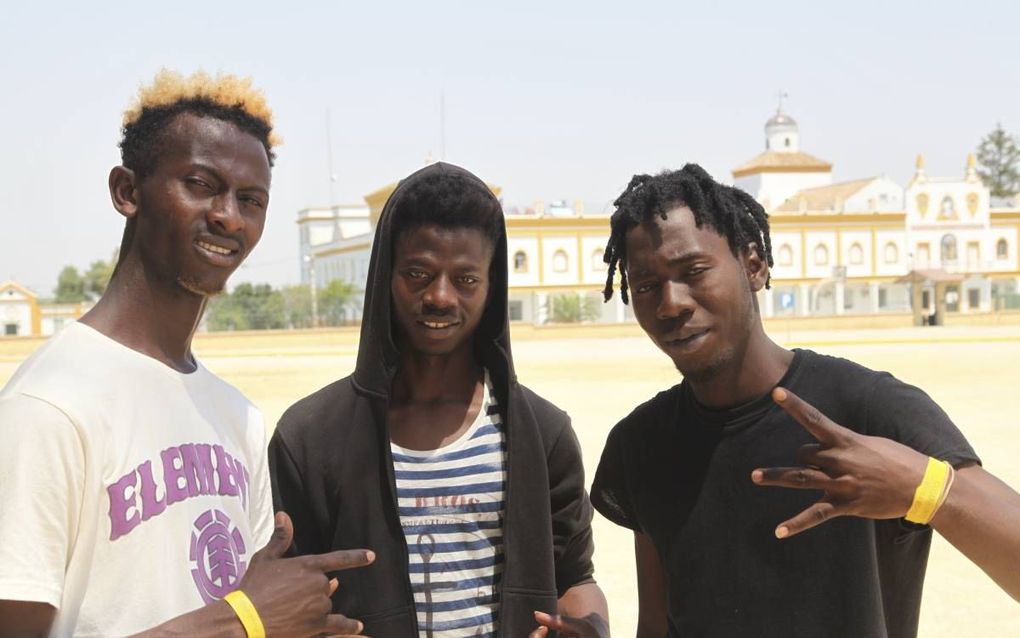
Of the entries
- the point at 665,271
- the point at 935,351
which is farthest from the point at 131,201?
the point at 935,351

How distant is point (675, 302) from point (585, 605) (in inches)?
37.3

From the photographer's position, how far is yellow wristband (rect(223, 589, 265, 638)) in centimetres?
230

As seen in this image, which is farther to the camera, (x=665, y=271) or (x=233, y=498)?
(x=665, y=271)

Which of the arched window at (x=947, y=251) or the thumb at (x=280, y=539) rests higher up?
the arched window at (x=947, y=251)

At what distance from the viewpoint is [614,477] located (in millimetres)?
3154

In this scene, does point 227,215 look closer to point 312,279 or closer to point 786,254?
point 786,254

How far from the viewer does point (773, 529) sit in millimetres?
2777

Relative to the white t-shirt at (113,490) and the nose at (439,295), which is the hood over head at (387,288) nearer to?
the nose at (439,295)

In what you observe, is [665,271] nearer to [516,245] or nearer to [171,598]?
[171,598]

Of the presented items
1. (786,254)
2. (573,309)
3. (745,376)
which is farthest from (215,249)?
(786,254)

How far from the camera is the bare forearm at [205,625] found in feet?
7.39

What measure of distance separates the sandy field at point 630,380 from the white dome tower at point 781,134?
47051 mm

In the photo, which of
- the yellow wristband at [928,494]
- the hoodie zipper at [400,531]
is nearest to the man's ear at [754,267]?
the yellow wristband at [928,494]

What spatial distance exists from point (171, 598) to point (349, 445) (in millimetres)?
712
